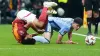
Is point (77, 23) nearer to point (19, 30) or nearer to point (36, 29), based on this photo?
point (36, 29)

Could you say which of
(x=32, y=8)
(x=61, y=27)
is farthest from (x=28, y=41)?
(x=32, y=8)

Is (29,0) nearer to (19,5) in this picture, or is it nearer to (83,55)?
(19,5)

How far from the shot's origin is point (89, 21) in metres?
14.2

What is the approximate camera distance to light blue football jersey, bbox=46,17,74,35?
12.5 m

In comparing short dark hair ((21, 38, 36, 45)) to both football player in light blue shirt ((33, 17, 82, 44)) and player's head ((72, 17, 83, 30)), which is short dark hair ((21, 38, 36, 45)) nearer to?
football player in light blue shirt ((33, 17, 82, 44))

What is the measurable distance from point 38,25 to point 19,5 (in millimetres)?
14399

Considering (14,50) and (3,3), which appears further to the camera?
(3,3)

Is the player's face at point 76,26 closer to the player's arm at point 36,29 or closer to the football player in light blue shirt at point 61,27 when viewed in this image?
the football player in light blue shirt at point 61,27

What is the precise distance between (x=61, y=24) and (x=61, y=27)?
0.29ft

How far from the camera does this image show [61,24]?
1293 centimetres

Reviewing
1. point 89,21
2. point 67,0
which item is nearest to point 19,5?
point 67,0

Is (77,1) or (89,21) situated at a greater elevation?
(89,21)

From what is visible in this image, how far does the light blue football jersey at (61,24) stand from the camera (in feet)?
41.1

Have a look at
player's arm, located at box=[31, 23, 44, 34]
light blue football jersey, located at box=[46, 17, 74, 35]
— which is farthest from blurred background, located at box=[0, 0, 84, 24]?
player's arm, located at box=[31, 23, 44, 34]
